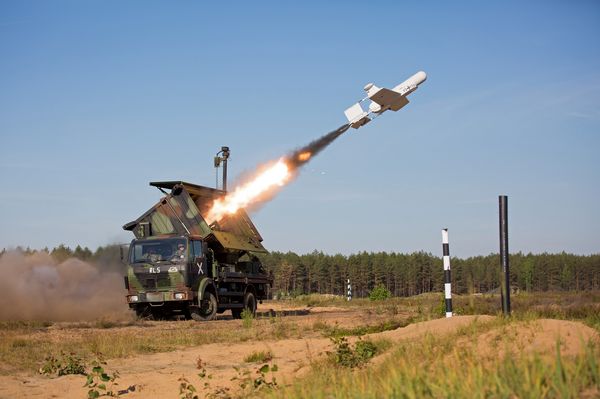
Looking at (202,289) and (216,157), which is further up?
A: (216,157)

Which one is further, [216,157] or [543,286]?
[543,286]

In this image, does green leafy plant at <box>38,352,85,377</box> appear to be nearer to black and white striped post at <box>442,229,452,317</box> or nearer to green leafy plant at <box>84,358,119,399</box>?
green leafy plant at <box>84,358,119,399</box>

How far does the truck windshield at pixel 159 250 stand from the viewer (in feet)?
68.5

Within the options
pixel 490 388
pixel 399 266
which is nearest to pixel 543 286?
pixel 399 266

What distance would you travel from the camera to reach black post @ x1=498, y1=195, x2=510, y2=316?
9742 millimetres

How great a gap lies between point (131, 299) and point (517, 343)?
15.9 metres

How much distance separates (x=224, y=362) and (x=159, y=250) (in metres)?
10.9

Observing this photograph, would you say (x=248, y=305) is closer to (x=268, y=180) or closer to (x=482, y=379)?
(x=268, y=180)

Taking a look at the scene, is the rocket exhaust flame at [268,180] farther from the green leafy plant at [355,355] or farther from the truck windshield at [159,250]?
the green leafy plant at [355,355]

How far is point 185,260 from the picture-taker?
20.7 m

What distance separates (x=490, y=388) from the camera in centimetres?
511

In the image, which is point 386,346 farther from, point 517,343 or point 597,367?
point 597,367

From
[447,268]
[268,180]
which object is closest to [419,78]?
[268,180]

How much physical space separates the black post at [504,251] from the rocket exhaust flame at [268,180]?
13640 mm
